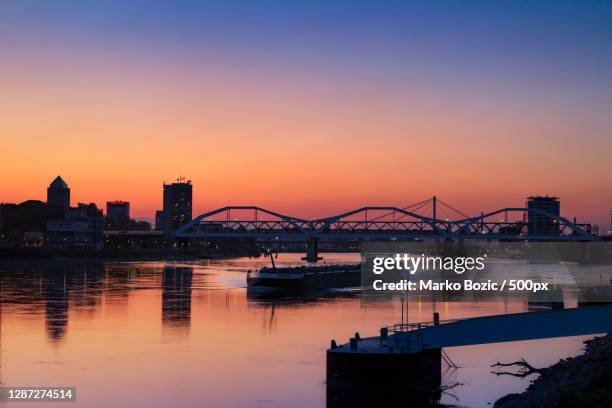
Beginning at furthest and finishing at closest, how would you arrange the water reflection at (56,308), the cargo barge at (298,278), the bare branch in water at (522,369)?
the cargo barge at (298,278) → the water reflection at (56,308) → the bare branch in water at (522,369)

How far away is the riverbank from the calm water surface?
254 centimetres

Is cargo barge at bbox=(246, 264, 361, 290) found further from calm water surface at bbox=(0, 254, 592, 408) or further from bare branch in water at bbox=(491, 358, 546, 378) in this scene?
bare branch in water at bbox=(491, 358, 546, 378)

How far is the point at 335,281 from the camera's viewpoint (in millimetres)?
114750

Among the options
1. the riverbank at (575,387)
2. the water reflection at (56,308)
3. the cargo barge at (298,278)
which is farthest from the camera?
the cargo barge at (298,278)

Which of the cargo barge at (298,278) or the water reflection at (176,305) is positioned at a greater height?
the cargo barge at (298,278)

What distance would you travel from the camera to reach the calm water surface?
120ft

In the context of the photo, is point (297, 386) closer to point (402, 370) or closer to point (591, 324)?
point (402, 370)

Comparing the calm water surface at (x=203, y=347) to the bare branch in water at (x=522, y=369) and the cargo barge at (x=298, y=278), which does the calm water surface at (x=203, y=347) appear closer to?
the bare branch in water at (x=522, y=369)

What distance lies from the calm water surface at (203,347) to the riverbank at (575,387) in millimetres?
2544

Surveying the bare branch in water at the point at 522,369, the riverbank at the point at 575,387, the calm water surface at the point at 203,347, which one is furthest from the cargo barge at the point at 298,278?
the riverbank at the point at 575,387

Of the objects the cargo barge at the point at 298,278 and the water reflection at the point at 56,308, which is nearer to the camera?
the water reflection at the point at 56,308

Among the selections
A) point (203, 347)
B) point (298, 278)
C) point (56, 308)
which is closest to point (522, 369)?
point (203, 347)

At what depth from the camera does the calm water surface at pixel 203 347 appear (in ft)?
120

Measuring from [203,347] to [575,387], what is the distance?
2709cm
